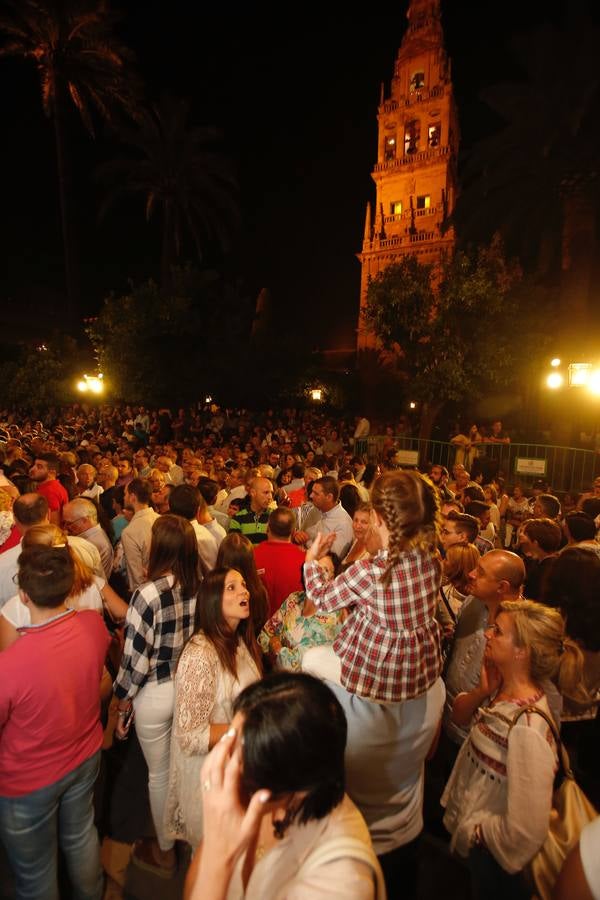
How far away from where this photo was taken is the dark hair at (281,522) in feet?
13.4

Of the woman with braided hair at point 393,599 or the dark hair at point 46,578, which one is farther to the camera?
the dark hair at point 46,578

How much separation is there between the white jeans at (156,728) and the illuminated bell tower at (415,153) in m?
34.4

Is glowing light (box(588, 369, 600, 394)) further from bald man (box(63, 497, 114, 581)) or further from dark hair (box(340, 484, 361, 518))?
bald man (box(63, 497, 114, 581))

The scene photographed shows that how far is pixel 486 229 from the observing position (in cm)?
1775

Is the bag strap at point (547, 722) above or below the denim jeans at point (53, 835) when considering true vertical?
above

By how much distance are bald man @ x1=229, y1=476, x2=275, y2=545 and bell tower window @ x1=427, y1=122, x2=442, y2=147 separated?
4129 centimetres

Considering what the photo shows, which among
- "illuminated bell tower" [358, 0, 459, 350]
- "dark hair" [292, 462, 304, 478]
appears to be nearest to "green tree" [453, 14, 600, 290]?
"dark hair" [292, 462, 304, 478]

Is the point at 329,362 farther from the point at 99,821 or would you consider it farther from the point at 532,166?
the point at 99,821

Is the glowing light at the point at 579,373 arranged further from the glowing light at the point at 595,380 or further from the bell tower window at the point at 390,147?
the bell tower window at the point at 390,147

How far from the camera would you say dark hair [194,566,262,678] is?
2.55m

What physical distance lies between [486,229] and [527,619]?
18.7 meters

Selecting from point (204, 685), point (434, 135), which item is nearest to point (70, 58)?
point (204, 685)

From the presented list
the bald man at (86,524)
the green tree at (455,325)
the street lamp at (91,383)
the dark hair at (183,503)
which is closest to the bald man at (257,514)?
the dark hair at (183,503)

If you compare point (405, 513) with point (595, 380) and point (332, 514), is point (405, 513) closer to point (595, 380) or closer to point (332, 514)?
point (332, 514)
